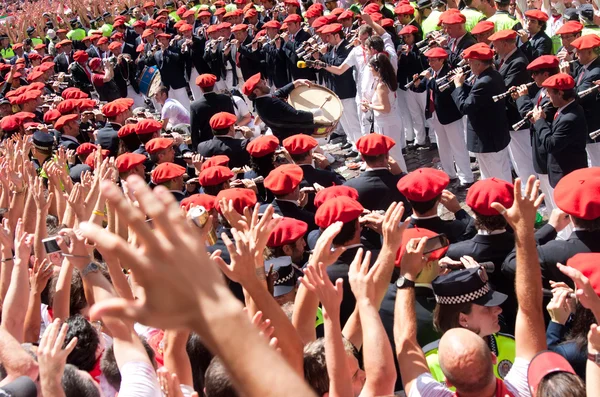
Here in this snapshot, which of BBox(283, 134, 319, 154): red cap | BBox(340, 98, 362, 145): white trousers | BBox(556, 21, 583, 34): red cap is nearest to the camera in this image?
BBox(283, 134, 319, 154): red cap

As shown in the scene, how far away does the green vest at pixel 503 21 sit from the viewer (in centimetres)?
991

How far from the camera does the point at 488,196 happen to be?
4637 millimetres

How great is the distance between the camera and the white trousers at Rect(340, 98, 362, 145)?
1123 centimetres

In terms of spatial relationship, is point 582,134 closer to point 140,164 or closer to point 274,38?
point 140,164

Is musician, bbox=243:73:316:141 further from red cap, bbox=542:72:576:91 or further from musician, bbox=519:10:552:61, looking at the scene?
red cap, bbox=542:72:576:91

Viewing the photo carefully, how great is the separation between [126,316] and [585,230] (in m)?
3.55

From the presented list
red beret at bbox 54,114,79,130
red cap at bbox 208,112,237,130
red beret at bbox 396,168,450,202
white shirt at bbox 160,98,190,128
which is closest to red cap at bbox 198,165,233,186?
red cap at bbox 208,112,237,130

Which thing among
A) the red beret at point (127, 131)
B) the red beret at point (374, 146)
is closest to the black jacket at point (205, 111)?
the red beret at point (127, 131)

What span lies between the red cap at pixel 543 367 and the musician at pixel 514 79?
17.8 feet

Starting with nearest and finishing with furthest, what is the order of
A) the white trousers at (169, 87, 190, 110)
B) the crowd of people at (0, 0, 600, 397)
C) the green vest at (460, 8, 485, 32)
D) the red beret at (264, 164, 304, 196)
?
the crowd of people at (0, 0, 600, 397) → the red beret at (264, 164, 304, 196) → the green vest at (460, 8, 485, 32) → the white trousers at (169, 87, 190, 110)

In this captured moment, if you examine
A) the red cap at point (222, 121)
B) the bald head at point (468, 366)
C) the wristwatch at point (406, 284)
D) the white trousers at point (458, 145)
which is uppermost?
the bald head at point (468, 366)

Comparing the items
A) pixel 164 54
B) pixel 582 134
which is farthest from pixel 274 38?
pixel 582 134

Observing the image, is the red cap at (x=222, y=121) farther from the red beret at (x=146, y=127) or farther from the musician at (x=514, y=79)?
the musician at (x=514, y=79)

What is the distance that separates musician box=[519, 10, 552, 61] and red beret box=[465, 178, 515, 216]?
197 inches
